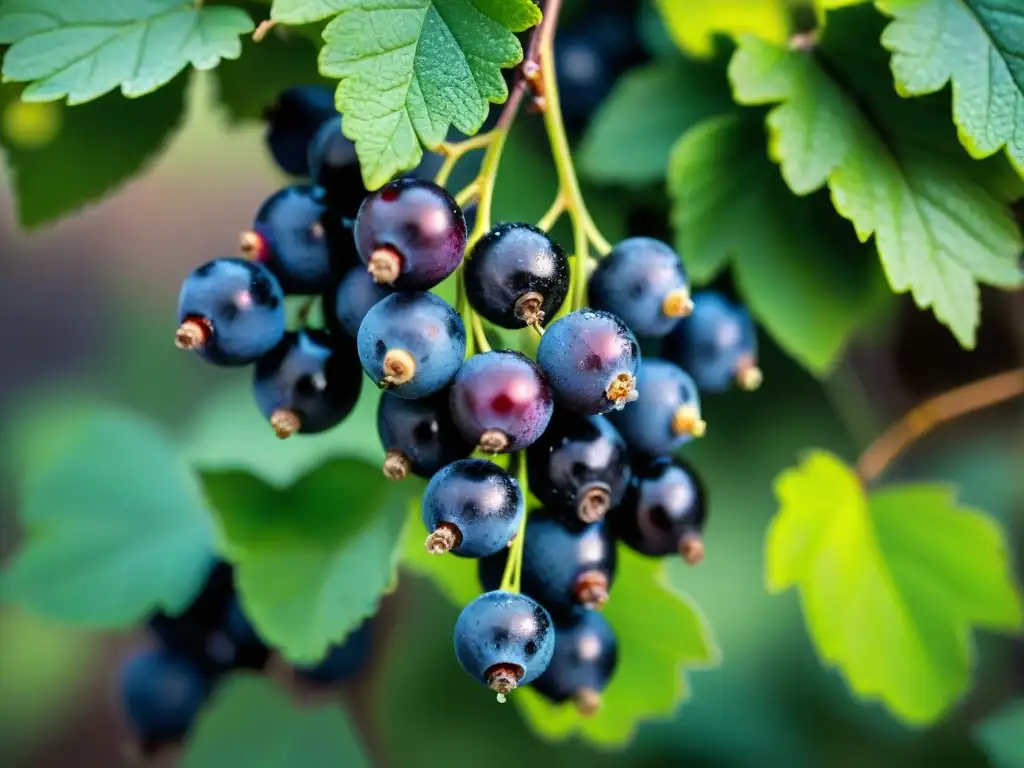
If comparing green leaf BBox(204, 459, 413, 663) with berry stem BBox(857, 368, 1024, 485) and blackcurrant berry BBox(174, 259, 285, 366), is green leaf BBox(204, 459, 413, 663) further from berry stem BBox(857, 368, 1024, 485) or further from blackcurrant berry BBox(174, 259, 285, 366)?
berry stem BBox(857, 368, 1024, 485)

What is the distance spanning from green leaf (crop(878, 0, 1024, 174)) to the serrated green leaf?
0.15m

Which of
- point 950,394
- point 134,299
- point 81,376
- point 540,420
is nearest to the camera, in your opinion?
point 540,420

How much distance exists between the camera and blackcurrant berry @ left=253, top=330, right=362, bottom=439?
0.63 m

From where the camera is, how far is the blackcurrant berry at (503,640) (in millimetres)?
534

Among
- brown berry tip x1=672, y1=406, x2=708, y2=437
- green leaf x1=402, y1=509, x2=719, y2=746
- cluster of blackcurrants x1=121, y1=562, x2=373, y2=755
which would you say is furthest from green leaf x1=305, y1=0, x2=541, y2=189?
cluster of blackcurrants x1=121, y1=562, x2=373, y2=755

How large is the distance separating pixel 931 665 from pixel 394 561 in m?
0.50

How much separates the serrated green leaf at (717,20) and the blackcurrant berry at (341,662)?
67 cm

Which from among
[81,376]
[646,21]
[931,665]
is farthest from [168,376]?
[931,665]

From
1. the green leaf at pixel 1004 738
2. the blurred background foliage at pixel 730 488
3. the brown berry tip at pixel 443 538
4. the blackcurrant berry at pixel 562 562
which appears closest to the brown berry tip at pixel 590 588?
the blackcurrant berry at pixel 562 562

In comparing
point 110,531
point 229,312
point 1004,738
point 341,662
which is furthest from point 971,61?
point 110,531

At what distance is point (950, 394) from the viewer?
979mm

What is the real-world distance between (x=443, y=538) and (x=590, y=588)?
0.40 feet

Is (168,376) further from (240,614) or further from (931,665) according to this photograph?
(931,665)

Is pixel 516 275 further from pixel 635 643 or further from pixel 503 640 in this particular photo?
pixel 635 643
